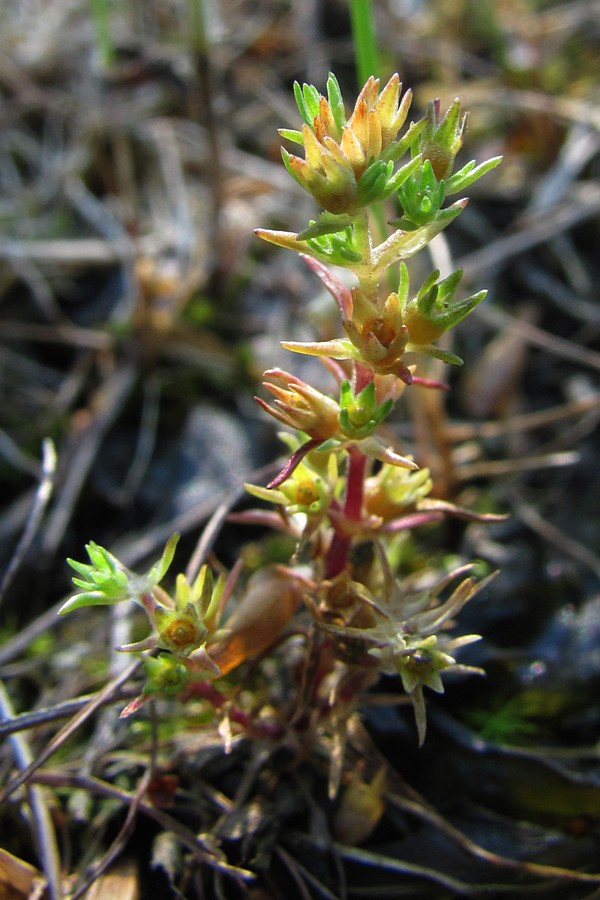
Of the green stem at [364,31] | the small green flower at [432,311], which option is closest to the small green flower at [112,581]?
the small green flower at [432,311]

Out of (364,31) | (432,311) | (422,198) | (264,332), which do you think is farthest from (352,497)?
(264,332)

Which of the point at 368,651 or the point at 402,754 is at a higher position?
the point at 368,651

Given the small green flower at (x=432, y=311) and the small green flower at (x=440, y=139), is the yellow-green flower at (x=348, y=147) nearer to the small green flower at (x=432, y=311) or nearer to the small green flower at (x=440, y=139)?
the small green flower at (x=440, y=139)

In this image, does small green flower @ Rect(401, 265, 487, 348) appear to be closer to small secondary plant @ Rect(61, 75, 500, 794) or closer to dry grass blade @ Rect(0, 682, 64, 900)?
small secondary plant @ Rect(61, 75, 500, 794)

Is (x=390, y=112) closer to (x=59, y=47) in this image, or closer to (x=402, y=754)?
(x=402, y=754)

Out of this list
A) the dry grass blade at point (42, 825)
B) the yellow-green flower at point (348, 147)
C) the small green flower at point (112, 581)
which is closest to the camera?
the yellow-green flower at point (348, 147)

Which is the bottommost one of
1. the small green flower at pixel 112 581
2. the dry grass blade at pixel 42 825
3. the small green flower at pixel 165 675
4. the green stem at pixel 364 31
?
the dry grass blade at pixel 42 825

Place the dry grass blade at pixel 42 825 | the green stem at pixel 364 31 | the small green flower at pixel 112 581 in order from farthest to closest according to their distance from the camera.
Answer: the green stem at pixel 364 31 → the dry grass blade at pixel 42 825 → the small green flower at pixel 112 581

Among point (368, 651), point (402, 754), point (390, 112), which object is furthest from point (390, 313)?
point (402, 754)

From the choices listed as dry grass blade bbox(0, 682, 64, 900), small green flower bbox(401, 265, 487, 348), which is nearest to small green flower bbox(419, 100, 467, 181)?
small green flower bbox(401, 265, 487, 348)
